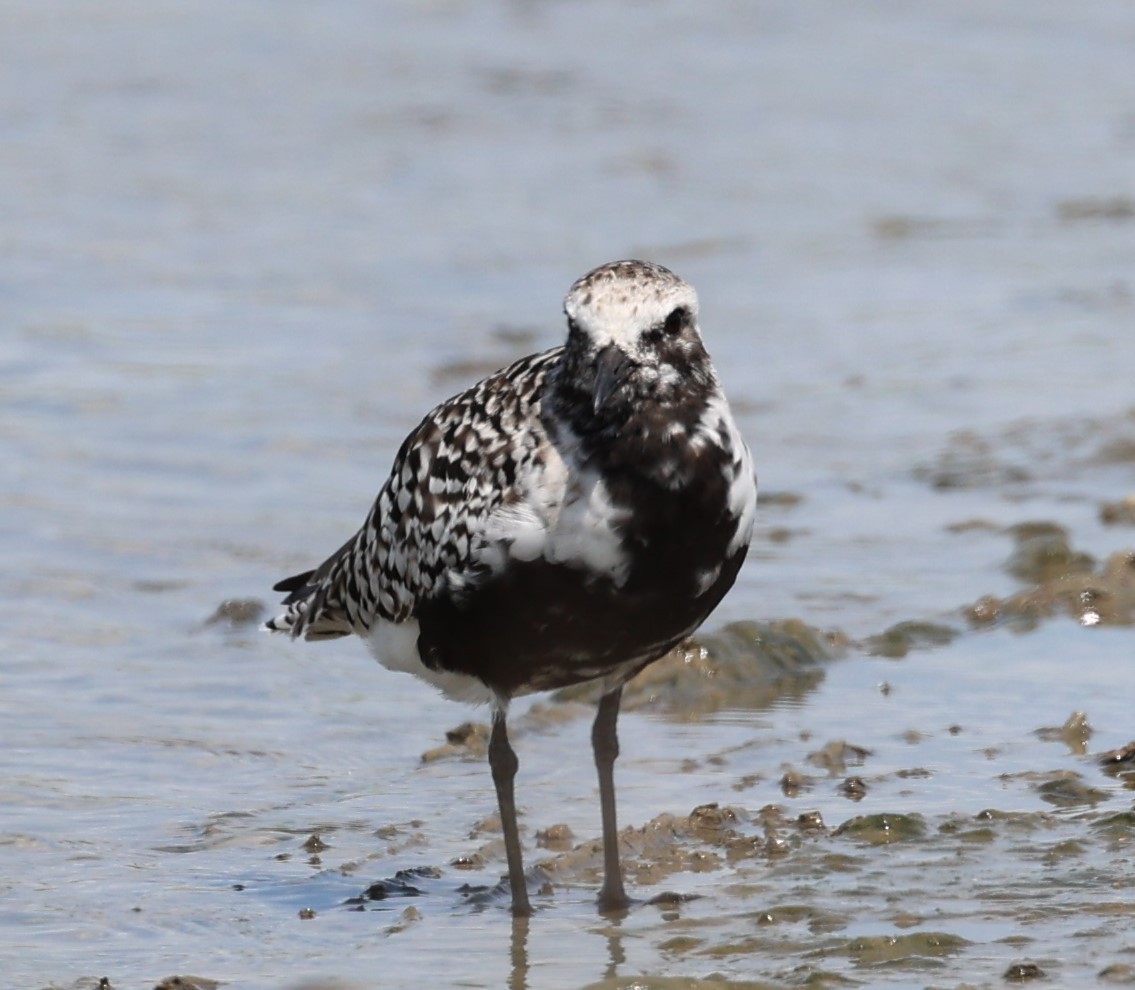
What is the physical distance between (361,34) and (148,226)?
7.40m

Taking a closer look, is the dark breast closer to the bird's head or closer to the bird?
the bird

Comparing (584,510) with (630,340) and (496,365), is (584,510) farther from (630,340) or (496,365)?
(496,365)

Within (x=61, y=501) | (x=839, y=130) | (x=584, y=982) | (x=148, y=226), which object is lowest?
(x=584, y=982)

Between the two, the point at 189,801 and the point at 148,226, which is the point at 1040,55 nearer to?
the point at 148,226

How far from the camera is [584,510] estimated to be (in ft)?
18.6

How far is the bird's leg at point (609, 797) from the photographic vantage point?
6211 millimetres

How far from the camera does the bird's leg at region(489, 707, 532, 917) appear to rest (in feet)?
20.2

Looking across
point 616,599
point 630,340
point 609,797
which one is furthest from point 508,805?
point 630,340

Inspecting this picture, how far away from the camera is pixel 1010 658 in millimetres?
8094

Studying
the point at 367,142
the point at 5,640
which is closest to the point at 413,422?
the point at 5,640

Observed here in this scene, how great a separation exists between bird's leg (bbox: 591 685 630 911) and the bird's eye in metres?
1.36

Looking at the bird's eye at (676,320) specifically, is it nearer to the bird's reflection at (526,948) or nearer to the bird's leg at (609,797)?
the bird's leg at (609,797)

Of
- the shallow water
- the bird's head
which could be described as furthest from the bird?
the shallow water

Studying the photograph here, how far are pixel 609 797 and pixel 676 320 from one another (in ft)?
5.08
